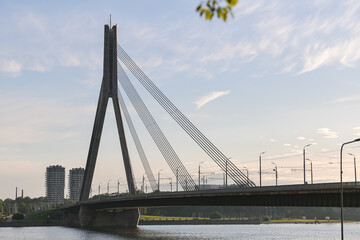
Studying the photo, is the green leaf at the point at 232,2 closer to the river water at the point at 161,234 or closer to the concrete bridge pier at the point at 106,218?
the river water at the point at 161,234

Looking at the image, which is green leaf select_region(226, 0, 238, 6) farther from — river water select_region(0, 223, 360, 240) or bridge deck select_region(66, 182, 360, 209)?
river water select_region(0, 223, 360, 240)

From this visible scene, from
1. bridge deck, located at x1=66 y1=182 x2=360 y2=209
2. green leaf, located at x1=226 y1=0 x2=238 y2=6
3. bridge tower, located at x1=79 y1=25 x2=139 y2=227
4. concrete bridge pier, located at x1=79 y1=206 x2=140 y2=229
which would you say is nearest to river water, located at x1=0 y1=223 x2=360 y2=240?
concrete bridge pier, located at x1=79 y1=206 x2=140 y2=229

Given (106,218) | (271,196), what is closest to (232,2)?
(271,196)

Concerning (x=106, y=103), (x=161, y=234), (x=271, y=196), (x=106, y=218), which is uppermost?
(x=106, y=103)

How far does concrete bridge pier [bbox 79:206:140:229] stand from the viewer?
13300 centimetres

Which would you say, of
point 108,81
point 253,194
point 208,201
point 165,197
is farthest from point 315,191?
point 108,81

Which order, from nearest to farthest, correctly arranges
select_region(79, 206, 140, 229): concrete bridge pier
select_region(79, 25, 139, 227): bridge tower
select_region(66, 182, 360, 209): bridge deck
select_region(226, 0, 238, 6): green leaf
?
select_region(226, 0, 238, 6): green leaf
select_region(66, 182, 360, 209): bridge deck
select_region(79, 25, 139, 227): bridge tower
select_region(79, 206, 140, 229): concrete bridge pier

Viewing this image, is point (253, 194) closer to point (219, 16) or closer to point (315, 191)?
point (315, 191)

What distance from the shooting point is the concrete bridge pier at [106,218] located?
436 ft

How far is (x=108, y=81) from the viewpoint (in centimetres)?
10700

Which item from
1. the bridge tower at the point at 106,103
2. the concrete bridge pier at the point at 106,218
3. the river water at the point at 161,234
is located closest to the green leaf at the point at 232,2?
the river water at the point at 161,234

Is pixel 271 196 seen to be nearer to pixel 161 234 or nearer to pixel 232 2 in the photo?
pixel 161 234

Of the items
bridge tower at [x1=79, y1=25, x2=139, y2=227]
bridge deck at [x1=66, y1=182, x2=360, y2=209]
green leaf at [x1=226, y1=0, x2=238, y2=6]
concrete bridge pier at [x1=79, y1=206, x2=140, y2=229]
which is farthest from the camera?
concrete bridge pier at [x1=79, y1=206, x2=140, y2=229]

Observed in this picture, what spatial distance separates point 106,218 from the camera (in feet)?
442
